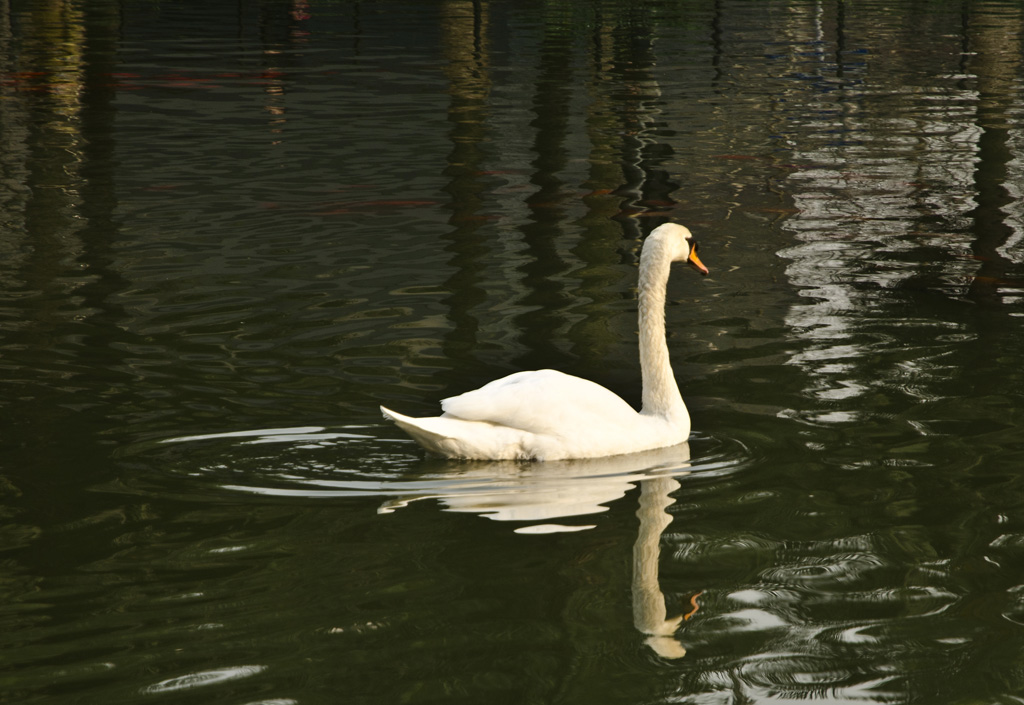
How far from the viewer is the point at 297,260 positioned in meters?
12.1

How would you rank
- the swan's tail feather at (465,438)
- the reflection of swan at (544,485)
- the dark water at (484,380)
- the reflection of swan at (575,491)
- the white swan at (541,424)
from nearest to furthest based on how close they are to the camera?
the dark water at (484,380) → the reflection of swan at (575,491) → the reflection of swan at (544,485) → the swan's tail feather at (465,438) → the white swan at (541,424)

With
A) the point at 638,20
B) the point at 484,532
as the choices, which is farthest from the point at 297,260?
the point at 638,20

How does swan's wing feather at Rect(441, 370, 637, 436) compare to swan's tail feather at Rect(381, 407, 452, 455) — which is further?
swan's wing feather at Rect(441, 370, 637, 436)

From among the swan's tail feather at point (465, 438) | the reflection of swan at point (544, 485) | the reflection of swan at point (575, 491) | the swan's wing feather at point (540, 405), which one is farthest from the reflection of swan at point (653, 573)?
the swan's tail feather at point (465, 438)

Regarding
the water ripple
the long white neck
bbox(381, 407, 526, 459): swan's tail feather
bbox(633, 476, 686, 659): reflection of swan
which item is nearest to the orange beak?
the long white neck

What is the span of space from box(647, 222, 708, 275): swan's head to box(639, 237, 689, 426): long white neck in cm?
2

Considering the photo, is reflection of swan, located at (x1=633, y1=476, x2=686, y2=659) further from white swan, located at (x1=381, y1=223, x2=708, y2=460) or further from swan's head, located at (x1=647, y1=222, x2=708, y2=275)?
swan's head, located at (x1=647, y1=222, x2=708, y2=275)

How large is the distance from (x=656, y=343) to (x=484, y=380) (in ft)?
5.06

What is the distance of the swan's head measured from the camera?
308 inches

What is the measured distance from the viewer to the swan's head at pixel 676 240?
25.6 ft

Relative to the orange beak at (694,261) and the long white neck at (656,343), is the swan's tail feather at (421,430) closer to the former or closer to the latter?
the long white neck at (656,343)

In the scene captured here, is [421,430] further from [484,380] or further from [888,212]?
[888,212]

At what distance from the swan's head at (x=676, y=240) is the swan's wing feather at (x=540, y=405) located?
112cm

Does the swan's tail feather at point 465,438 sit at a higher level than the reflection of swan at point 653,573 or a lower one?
higher
